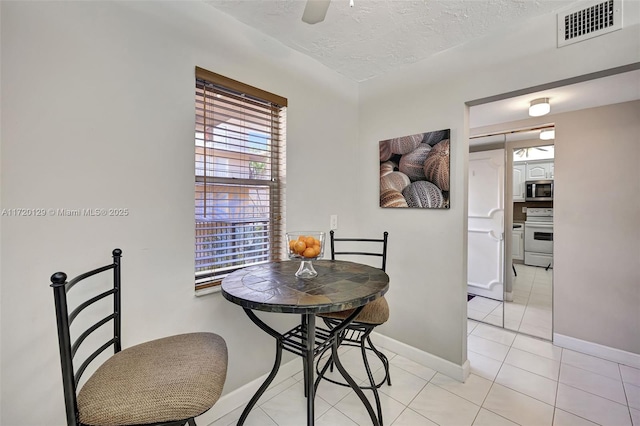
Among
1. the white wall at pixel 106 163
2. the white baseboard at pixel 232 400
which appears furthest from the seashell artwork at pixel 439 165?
the white baseboard at pixel 232 400

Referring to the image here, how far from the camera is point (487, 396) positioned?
191 centimetres

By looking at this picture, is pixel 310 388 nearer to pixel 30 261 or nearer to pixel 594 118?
pixel 30 261

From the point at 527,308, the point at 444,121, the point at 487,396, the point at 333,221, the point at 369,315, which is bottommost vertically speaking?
the point at 487,396

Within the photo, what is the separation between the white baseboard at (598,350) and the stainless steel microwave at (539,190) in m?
1.33

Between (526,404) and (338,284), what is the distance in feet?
5.19

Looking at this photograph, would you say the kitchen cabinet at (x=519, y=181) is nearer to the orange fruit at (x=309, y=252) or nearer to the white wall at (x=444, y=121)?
the white wall at (x=444, y=121)

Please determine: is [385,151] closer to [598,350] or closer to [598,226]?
[598,226]

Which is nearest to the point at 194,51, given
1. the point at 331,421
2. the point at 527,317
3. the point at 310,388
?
the point at 310,388

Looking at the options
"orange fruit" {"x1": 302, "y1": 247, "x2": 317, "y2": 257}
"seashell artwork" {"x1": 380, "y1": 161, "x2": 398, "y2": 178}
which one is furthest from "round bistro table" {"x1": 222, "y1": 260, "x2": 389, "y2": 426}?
"seashell artwork" {"x1": 380, "y1": 161, "x2": 398, "y2": 178}

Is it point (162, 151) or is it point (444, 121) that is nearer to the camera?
point (162, 151)

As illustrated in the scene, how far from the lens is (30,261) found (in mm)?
1156

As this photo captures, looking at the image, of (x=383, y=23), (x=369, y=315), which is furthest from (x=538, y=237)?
(x=383, y=23)

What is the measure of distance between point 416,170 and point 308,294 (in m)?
1.53

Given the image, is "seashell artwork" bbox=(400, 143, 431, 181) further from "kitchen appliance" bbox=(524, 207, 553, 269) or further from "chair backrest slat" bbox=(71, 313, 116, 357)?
"chair backrest slat" bbox=(71, 313, 116, 357)
